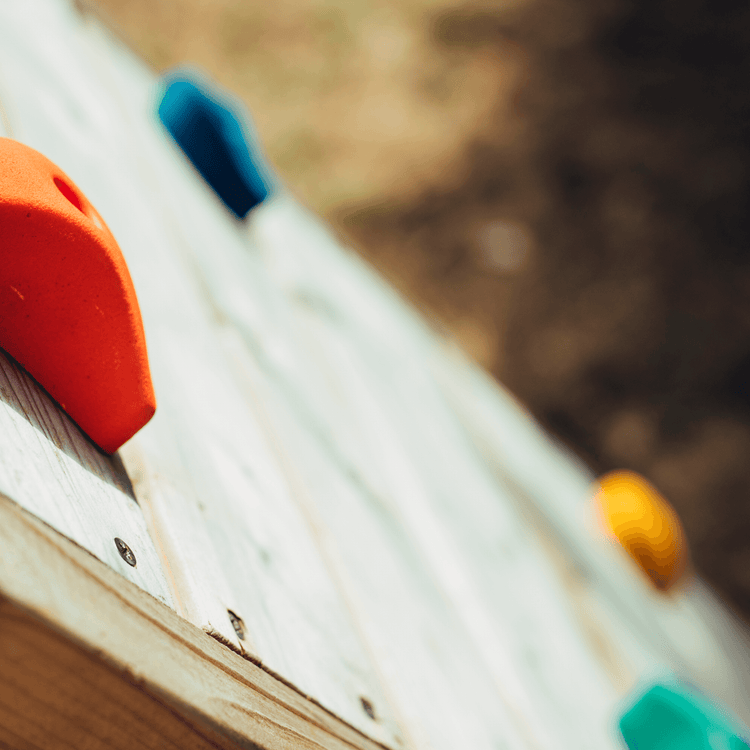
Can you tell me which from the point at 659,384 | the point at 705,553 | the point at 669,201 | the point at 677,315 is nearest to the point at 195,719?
the point at 705,553

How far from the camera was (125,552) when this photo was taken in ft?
1.28

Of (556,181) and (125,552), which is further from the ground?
(556,181)

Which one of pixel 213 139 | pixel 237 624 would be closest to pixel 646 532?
pixel 213 139

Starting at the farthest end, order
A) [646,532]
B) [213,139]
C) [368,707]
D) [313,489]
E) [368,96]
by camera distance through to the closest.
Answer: [368,96]
[646,532]
[213,139]
[313,489]
[368,707]

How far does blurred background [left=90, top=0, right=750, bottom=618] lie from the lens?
10.7 feet

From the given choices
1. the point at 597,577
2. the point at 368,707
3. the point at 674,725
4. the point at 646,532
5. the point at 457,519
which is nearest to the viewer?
the point at 368,707

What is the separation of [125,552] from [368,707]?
0.29m

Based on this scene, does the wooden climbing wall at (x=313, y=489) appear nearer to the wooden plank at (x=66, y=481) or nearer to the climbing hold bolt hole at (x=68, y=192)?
the wooden plank at (x=66, y=481)

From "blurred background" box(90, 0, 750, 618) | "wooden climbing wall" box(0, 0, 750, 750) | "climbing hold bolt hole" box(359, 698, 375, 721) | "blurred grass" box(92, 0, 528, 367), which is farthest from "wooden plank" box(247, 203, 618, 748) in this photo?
"blurred grass" box(92, 0, 528, 367)

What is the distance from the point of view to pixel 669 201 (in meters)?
3.99

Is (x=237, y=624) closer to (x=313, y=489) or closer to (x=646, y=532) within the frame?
(x=313, y=489)

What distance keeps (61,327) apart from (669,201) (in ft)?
13.5

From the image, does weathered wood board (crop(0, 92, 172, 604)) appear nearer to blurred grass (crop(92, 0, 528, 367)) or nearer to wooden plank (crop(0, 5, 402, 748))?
wooden plank (crop(0, 5, 402, 748))

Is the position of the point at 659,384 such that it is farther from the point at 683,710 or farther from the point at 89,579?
the point at 89,579
